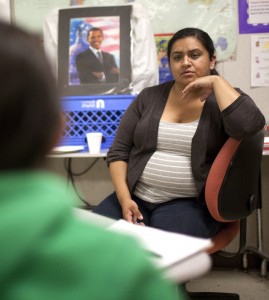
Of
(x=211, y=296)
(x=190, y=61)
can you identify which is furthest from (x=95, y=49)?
(x=211, y=296)

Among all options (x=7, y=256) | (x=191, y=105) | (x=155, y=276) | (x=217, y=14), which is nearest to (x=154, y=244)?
(x=155, y=276)

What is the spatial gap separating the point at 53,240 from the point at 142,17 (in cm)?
182

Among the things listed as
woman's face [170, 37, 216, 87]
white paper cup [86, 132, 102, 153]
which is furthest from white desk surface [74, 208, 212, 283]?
white paper cup [86, 132, 102, 153]

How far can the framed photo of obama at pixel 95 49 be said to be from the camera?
2027 mm

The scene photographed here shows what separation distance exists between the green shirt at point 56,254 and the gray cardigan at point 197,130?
1.05m

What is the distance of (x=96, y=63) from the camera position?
2062mm

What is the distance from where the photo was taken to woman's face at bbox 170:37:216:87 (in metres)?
1.63

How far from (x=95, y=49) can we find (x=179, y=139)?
827 millimetres

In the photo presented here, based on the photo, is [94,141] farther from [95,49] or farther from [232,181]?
[232,181]

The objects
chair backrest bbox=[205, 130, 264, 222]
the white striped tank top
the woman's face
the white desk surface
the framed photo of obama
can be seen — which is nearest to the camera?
the white desk surface

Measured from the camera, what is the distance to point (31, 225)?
36 centimetres

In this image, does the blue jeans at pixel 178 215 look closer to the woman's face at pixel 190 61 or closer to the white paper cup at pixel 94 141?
the white paper cup at pixel 94 141

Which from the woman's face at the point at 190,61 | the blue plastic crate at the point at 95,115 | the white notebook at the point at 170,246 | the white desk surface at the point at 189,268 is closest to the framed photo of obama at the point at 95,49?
the blue plastic crate at the point at 95,115

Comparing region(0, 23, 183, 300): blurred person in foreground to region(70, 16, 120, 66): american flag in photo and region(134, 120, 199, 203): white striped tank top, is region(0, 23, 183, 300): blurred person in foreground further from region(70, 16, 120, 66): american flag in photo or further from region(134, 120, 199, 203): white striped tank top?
region(70, 16, 120, 66): american flag in photo
